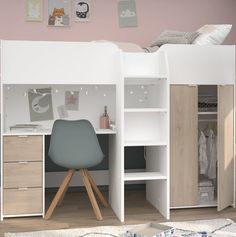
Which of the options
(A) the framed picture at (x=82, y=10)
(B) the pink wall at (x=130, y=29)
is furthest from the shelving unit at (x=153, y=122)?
(A) the framed picture at (x=82, y=10)

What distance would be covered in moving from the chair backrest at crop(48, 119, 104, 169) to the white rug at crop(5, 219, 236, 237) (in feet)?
1.84

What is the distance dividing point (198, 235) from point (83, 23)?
2.79 m

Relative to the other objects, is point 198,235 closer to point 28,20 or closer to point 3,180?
point 3,180

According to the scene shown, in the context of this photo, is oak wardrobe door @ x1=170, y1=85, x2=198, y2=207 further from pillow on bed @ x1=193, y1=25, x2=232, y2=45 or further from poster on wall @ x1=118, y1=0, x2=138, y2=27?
poster on wall @ x1=118, y1=0, x2=138, y2=27

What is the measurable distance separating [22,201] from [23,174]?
0.73 ft

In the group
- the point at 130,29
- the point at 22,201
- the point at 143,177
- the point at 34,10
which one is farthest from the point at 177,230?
the point at 34,10

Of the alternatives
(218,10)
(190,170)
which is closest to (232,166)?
(190,170)

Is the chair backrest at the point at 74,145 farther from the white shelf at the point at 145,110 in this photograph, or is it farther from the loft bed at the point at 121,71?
the white shelf at the point at 145,110

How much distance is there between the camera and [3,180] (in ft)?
12.3

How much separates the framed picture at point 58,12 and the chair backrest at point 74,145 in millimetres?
1560

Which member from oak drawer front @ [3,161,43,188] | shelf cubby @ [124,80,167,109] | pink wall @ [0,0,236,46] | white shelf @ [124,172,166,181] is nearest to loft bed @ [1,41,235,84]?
shelf cubby @ [124,80,167,109]

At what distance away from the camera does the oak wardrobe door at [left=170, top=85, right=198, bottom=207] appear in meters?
4.01

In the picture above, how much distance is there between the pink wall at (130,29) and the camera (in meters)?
4.86

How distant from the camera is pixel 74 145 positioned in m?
3.75
